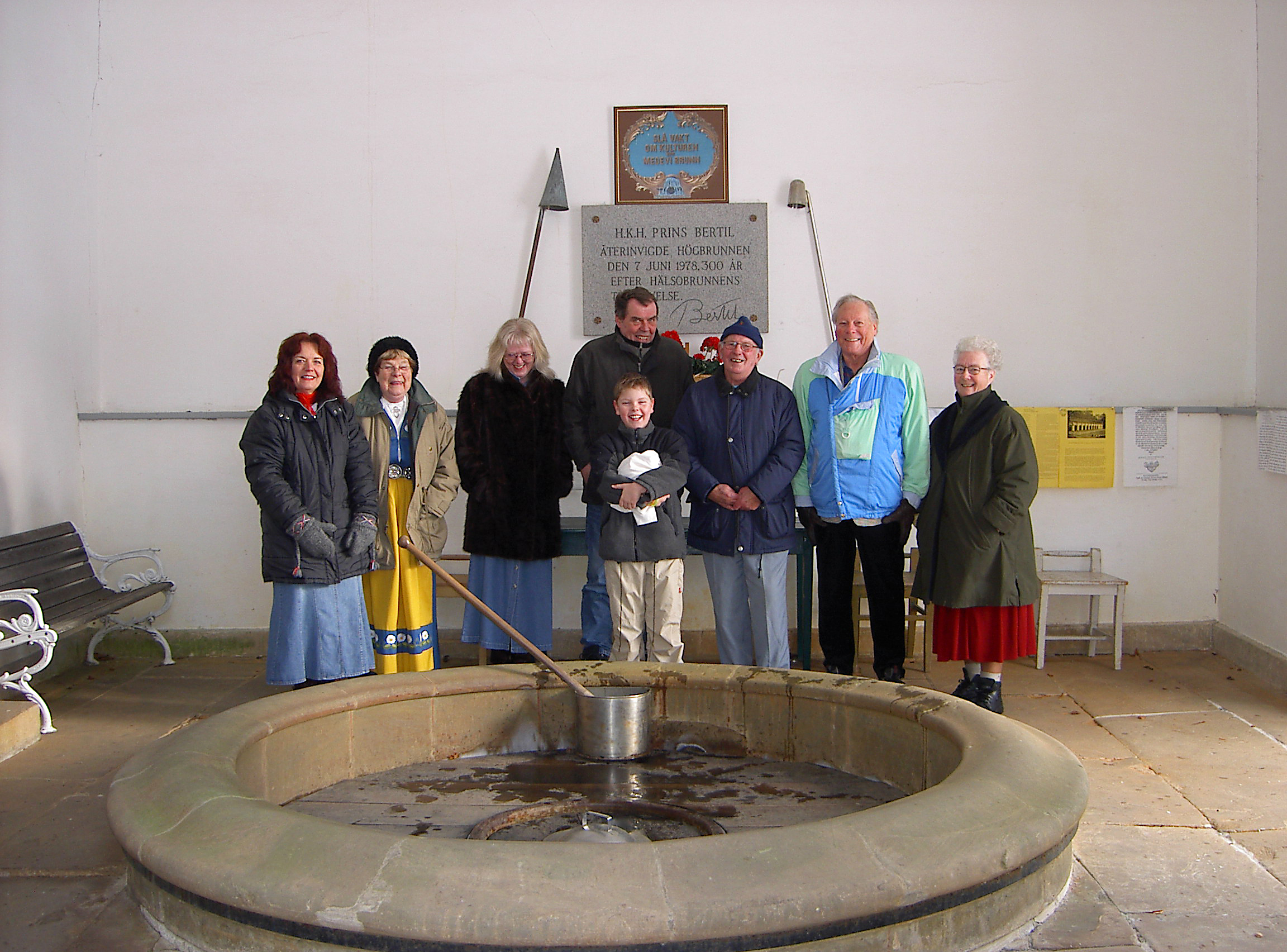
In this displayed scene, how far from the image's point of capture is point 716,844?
2213mm

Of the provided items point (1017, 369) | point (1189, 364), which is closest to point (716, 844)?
point (1017, 369)

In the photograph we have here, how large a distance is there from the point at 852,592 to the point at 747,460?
758 mm

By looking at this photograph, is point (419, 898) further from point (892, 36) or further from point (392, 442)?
point (892, 36)

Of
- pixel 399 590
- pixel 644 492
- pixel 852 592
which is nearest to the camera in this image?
pixel 644 492

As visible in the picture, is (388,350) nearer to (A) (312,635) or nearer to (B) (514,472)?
(B) (514,472)

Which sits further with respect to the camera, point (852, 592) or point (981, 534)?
point (852, 592)

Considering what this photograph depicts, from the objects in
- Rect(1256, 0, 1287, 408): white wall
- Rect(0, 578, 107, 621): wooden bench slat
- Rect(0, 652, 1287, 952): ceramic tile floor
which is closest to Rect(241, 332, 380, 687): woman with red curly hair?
Rect(0, 652, 1287, 952): ceramic tile floor

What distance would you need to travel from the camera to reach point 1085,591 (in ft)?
17.4

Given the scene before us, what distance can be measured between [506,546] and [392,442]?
647 millimetres

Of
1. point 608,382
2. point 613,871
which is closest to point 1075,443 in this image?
point 608,382

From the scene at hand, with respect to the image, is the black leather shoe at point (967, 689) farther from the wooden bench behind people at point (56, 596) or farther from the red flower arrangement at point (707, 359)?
the wooden bench behind people at point (56, 596)

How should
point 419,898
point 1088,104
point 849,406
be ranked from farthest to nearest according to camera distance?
point 1088,104 → point 849,406 → point 419,898

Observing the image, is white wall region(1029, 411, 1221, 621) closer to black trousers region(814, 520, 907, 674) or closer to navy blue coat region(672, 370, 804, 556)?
black trousers region(814, 520, 907, 674)

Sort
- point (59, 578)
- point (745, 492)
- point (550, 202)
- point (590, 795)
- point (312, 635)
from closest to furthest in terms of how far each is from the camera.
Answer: point (590, 795)
point (312, 635)
point (745, 492)
point (59, 578)
point (550, 202)
